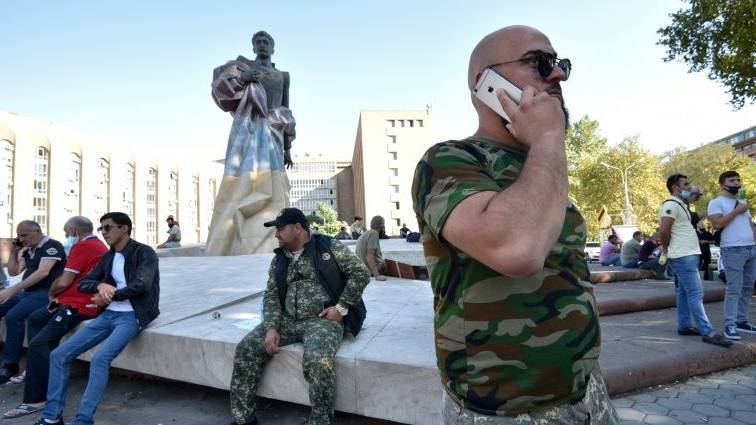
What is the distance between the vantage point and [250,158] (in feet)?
41.4

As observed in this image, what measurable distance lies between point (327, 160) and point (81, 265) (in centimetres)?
8545

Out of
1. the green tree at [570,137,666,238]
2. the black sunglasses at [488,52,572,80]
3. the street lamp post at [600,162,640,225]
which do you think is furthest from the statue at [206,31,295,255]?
the green tree at [570,137,666,238]

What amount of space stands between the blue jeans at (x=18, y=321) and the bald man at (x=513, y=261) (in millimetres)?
5278

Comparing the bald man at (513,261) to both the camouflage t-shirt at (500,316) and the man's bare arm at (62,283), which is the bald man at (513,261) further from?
the man's bare arm at (62,283)

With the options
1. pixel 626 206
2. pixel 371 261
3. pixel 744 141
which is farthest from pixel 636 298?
pixel 744 141

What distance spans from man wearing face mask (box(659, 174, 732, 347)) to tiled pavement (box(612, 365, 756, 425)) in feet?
2.02

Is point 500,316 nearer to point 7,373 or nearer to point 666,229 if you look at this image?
point 666,229

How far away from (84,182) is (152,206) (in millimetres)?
10381

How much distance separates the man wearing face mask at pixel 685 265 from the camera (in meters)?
4.49

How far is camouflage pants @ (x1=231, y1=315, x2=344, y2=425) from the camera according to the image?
9.72 feet

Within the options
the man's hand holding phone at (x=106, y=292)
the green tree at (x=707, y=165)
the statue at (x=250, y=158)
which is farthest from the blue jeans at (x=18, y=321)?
the green tree at (x=707, y=165)

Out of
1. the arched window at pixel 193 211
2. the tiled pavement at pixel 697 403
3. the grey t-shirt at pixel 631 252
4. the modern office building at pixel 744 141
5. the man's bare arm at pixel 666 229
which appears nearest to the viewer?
the tiled pavement at pixel 697 403

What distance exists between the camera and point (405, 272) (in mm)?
7785

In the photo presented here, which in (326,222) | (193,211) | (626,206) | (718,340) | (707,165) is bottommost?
(718,340)
